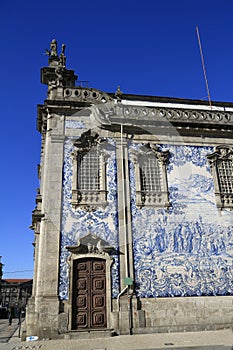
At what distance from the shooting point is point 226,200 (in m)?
12.6

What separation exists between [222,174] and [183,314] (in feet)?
19.0

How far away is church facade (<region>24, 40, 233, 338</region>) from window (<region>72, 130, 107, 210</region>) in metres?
0.04

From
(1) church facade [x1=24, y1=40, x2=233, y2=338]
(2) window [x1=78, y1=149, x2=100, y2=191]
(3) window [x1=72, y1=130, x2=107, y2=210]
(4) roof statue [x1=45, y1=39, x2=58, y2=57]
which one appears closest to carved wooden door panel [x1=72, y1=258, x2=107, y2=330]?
(1) church facade [x1=24, y1=40, x2=233, y2=338]

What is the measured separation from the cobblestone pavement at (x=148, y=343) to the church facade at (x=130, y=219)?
23.0 inches

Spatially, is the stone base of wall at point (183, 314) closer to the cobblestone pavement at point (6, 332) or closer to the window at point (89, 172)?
the window at point (89, 172)

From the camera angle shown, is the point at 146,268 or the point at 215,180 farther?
the point at 215,180

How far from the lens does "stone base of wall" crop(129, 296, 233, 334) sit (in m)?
10.2

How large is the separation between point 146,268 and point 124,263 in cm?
81

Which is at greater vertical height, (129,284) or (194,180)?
(194,180)

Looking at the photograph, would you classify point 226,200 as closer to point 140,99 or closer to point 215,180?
point 215,180

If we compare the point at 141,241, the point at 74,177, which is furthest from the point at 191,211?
the point at 74,177

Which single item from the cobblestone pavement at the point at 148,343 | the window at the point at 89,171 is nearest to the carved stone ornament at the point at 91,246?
the window at the point at 89,171

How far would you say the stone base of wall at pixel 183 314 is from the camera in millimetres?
10180

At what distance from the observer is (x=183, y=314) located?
10555 millimetres
